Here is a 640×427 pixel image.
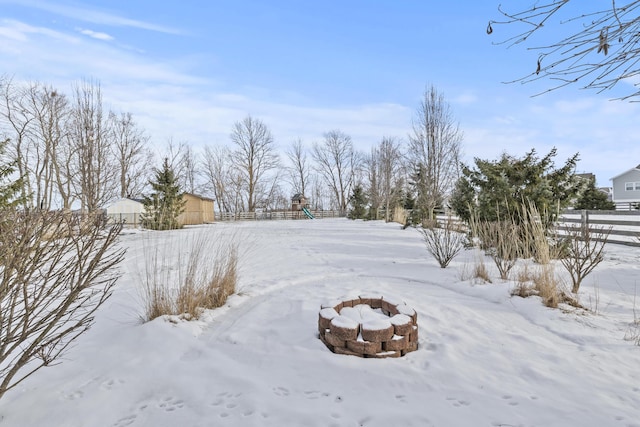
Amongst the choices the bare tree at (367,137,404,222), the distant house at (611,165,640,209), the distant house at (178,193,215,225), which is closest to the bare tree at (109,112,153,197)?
the distant house at (178,193,215,225)

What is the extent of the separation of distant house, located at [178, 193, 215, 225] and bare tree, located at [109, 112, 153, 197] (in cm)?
475

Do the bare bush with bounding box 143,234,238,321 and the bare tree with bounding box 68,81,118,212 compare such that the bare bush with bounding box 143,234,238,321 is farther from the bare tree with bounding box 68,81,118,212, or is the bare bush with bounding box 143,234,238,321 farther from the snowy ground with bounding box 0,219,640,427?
the bare tree with bounding box 68,81,118,212

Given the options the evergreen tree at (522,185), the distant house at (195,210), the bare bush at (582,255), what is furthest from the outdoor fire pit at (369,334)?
the distant house at (195,210)

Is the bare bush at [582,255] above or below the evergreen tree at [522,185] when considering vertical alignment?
below

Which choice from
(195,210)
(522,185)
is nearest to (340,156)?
(195,210)

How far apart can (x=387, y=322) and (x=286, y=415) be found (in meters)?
1.05

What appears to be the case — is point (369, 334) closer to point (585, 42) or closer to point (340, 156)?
point (585, 42)

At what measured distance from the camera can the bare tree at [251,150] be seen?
1205 inches

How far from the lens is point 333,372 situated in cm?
212

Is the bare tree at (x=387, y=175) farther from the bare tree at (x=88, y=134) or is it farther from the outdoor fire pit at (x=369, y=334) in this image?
the outdoor fire pit at (x=369, y=334)

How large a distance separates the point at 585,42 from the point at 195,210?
921 inches

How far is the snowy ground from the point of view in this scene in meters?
1.68

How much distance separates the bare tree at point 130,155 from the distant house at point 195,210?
475cm

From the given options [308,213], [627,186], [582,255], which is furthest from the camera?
[308,213]
